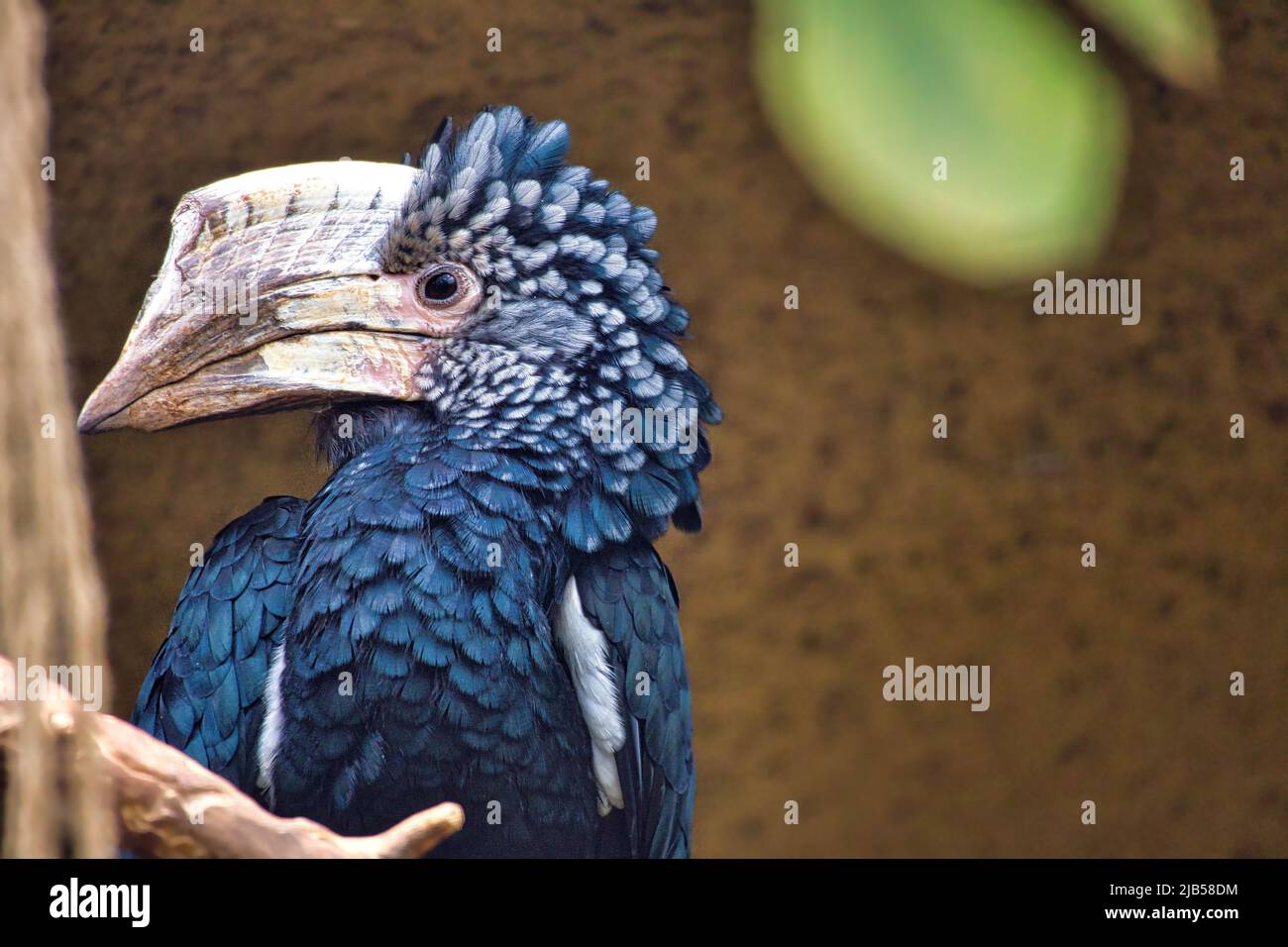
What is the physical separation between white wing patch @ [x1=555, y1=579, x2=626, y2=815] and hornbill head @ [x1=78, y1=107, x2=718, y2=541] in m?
0.18

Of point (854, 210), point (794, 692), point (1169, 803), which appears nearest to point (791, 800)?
point (794, 692)

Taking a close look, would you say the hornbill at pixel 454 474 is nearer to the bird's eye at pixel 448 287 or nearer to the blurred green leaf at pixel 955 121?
the bird's eye at pixel 448 287

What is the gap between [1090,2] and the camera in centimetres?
45

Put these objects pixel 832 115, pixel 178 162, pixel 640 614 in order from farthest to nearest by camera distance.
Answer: pixel 178 162 < pixel 640 614 < pixel 832 115

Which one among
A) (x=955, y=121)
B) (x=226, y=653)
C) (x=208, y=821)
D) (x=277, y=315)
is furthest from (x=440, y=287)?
(x=955, y=121)

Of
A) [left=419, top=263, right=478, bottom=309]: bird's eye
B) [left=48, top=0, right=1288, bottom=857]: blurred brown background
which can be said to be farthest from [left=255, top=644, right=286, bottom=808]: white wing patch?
[left=48, top=0, right=1288, bottom=857]: blurred brown background

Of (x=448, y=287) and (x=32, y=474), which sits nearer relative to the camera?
(x=32, y=474)

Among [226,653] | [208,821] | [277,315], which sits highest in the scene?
[277,315]

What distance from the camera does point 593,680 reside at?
1.58 m

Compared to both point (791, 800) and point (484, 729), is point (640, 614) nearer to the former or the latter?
point (484, 729)

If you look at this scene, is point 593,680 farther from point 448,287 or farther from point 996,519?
point 996,519

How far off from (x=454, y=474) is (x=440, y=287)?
0.76ft

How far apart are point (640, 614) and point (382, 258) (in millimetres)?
530

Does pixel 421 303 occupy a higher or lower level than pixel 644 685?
higher
